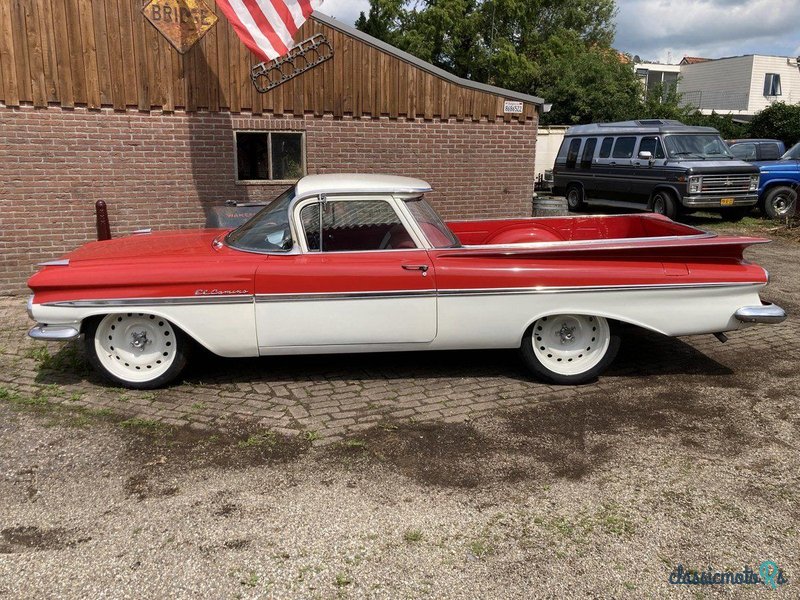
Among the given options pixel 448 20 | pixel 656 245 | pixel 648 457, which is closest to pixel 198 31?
pixel 656 245

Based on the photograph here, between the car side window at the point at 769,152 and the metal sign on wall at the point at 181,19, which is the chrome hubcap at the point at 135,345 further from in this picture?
the car side window at the point at 769,152

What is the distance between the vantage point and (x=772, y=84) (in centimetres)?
4378

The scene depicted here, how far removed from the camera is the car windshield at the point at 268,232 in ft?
16.7

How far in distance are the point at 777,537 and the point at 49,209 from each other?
8.46 metres

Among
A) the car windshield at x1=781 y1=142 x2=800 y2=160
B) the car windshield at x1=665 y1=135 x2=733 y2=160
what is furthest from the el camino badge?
the car windshield at x1=781 y1=142 x2=800 y2=160

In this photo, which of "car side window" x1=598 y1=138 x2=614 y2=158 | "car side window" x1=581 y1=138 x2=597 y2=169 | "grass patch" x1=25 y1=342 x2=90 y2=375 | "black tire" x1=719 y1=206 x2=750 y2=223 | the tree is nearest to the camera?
"grass patch" x1=25 y1=342 x2=90 y2=375

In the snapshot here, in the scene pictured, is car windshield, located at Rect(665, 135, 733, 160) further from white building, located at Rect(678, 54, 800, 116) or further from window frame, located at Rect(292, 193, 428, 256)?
white building, located at Rect(678, 54, 800, 116)

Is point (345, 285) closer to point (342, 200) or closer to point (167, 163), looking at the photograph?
point (342, 200)

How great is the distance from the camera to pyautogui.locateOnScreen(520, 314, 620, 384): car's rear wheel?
17.1ft

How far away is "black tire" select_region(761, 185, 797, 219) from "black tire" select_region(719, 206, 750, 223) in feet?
1.51

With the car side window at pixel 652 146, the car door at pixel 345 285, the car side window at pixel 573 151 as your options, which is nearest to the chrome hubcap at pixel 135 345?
the car door at pixel 345 285

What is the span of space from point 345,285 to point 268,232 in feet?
2.62

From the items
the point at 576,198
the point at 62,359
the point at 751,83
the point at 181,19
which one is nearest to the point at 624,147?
the point at 576,198

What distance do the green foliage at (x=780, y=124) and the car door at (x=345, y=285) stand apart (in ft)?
86.5
